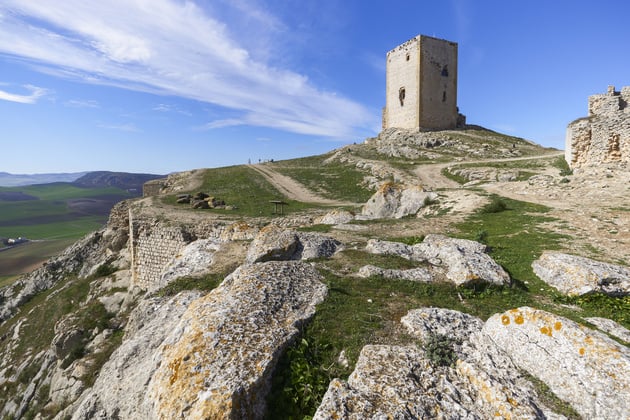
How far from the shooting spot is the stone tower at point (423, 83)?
5478 centimetres

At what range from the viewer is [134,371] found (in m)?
7.57

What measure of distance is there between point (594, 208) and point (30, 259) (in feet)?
272

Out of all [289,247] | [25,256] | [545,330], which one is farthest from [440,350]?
[25,256]

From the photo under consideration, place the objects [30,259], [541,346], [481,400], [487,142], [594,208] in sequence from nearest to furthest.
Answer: [481,400] → [541,346] → [594,208] → [487,142] → [30,259]

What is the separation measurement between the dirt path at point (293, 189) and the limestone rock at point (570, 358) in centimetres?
2481

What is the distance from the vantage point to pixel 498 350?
6.31 m

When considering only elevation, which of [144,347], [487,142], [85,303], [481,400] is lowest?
[85,303]

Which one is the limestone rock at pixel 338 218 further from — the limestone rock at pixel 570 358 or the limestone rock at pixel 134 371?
the limestone rock at pixel 570 358

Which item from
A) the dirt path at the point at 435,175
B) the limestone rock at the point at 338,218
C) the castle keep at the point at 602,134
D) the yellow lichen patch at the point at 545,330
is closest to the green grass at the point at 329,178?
the dirt path at the point at 435,175

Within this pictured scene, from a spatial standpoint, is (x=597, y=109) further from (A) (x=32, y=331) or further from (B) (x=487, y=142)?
(A) (x=32, y=331)

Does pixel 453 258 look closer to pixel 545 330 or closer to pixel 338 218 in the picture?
pixel 545 330

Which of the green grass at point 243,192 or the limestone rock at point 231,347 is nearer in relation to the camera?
the limestone rock at point 231,347

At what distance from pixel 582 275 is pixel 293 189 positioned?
106ft

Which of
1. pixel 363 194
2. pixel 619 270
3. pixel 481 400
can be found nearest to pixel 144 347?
pixel 481 400
